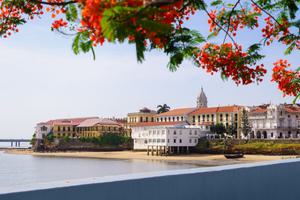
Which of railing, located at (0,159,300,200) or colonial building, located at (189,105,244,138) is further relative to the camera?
colonial building, located at (189,105,244,138)

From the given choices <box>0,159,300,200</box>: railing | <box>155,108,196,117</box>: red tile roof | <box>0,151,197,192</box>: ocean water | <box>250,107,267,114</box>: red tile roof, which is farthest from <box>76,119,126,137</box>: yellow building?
<box>0,159,300,200</box>: railing

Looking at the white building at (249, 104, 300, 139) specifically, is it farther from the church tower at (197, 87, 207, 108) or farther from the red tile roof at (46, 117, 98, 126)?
the red tile roof at (46, 117, 98, 126)

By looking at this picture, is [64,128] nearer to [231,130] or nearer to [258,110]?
[231,130]

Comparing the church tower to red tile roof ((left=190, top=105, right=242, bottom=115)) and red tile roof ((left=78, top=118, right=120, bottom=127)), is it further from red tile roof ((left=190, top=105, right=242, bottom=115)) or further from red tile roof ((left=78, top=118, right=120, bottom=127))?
red tile roof ((left=78, top=118, right=120, bottom=127))

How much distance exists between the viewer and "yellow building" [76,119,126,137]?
121938 millimetres

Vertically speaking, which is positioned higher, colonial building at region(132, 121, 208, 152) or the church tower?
the church tower

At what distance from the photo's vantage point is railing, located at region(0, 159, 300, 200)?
4.94 metres

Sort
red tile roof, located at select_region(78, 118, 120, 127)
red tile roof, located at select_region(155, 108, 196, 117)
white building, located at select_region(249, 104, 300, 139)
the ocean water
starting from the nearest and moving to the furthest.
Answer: the ocean water, white building, located at select_region(249, 104, 300, 139), red tile roof, located at select_region(155, 108, 196, 117), red tile roof, located at select_region(78, 118, 120, 127)

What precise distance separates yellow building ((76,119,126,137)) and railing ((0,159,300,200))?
11398cm

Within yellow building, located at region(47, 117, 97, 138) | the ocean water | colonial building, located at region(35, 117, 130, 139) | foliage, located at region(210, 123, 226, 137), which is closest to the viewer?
the ocean water

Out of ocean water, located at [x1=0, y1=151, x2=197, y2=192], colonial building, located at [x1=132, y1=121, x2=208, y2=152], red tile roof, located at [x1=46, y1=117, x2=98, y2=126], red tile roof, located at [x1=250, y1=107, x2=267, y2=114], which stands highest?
red tile roof, located at [x1=250, y1=107, x2=267, y2=114]

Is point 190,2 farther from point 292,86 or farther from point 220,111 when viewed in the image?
point 220,111

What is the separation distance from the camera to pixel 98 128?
12169cm

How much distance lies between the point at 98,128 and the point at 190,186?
116490 mm
